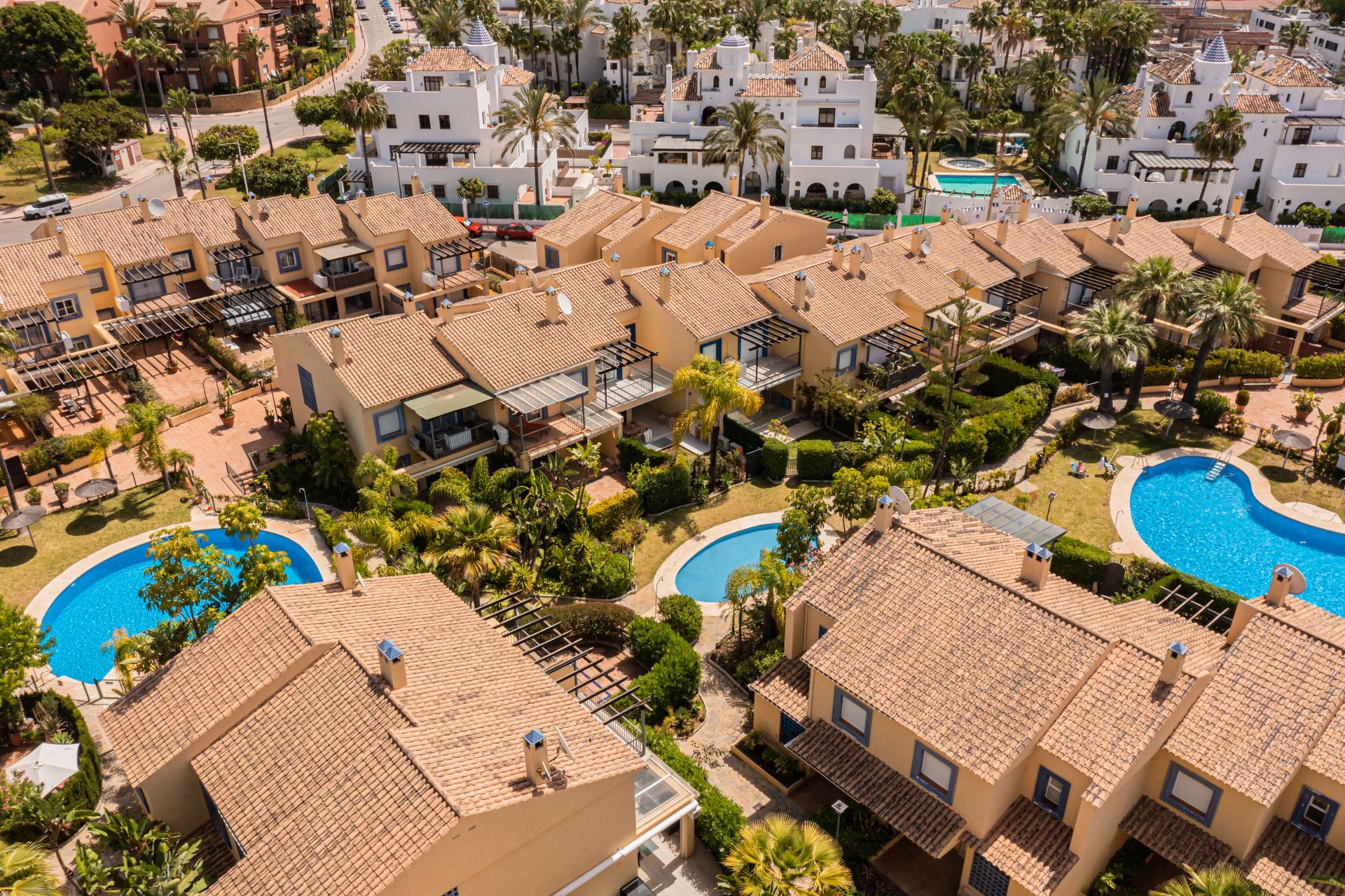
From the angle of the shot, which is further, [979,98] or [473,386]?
[979,98]

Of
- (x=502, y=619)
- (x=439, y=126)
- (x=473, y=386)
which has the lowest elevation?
(x=502, y=619)

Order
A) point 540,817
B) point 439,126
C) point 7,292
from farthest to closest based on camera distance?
point 439,126 → point 7,292 → point 540,817

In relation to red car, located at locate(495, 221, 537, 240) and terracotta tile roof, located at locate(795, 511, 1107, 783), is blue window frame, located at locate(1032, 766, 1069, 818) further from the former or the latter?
red car, located at locate(495, 221, 537, 240)

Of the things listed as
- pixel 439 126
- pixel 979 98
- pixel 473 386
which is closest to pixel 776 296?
pixel 473 386

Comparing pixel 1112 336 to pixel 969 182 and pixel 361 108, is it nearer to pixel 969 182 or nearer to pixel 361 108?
pixel 969 182

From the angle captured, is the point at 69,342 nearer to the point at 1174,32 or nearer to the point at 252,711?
the point at 252,711

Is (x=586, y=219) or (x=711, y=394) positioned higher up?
(x=586, y=219)

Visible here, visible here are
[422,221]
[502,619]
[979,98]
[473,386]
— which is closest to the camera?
[502,619]

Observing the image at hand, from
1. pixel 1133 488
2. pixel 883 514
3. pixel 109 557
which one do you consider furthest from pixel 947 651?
pixel 109 557
